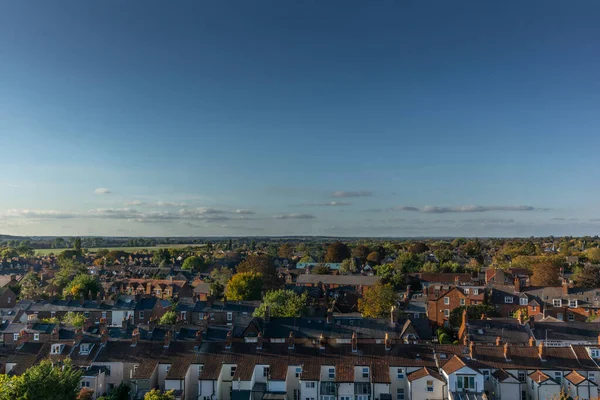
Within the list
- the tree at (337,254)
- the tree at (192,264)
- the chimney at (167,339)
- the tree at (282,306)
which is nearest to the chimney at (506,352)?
the tree at (282,306)

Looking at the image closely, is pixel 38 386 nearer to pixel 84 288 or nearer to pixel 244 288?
pixel 244 288

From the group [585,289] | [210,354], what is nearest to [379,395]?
[210,354]

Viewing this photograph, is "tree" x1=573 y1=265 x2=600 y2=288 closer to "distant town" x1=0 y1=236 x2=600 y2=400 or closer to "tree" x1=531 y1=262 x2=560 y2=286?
"distant town" x1=0 y1=236 x2=600 y2=400

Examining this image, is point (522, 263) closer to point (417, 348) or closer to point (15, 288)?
point (417, 348)

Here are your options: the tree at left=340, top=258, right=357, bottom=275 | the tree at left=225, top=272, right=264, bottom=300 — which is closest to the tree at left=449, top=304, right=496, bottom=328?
the tree at left=225, top=272, right=264, bottom=300

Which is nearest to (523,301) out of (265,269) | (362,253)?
(265,269)
